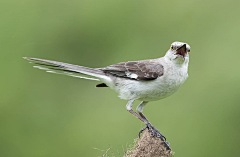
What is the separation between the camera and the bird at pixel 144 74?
163 inches

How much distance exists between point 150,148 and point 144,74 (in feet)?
3.61

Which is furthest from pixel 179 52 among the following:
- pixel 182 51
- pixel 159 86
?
pixel 159 86

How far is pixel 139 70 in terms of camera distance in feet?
14.5

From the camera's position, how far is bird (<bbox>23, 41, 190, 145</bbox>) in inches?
163

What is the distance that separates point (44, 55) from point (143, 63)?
124 inches

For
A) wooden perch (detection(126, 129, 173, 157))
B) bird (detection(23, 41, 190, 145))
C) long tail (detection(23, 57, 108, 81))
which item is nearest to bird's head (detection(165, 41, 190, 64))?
bird (detection(23, 41, 190, 145))

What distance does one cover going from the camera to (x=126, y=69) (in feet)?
14.6

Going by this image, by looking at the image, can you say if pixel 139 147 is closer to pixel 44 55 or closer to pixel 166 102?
pixel 166 102

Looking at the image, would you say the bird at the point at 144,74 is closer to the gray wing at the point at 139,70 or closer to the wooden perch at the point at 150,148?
the gray wing at the point at 139,70

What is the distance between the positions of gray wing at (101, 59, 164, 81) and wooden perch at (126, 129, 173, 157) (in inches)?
34.9

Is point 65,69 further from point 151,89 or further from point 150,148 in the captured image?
point 150,148

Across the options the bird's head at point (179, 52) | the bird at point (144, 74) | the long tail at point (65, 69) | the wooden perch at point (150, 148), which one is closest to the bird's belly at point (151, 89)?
the bird at point (144, 74)

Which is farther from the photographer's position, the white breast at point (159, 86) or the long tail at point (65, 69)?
the white breast at point (159, 86)

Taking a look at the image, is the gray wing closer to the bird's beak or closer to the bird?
the bird
